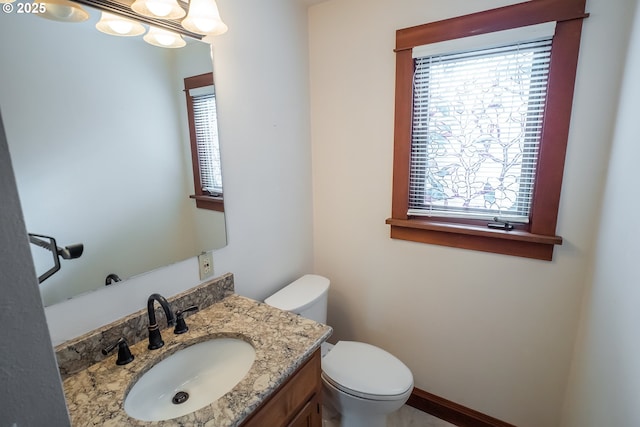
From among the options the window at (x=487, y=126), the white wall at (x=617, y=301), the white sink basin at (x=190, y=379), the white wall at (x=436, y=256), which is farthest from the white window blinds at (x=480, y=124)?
the white sink basin at (x=190, y=379)

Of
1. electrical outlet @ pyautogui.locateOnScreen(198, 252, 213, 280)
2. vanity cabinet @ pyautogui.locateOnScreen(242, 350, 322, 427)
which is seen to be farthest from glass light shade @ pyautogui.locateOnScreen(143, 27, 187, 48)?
vanity cabinet @ pyautogui.locateOnScreen(242, 350, 322, 427)

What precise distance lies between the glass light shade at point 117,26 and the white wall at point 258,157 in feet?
1.01

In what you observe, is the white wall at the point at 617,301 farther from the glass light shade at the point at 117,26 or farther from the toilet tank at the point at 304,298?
the glass light shade at the point at 117,26

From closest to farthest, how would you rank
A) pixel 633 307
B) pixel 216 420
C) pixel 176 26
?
1. pixel 216 420
2. pixel 633 307
3. pixel 176 26

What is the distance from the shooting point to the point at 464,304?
160 centimetres

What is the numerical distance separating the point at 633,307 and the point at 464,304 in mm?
789

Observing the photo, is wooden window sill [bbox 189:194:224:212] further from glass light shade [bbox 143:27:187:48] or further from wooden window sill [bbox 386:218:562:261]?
wooden window sill [bbox 386:218:562:261]

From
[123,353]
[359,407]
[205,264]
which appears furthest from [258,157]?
[359,407]

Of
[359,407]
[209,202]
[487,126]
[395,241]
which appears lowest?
[359,407]

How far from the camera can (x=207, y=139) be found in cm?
127

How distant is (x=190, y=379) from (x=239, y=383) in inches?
11.6

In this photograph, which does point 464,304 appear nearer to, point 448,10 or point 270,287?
point 270,287

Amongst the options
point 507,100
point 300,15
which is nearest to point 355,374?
point 507,100

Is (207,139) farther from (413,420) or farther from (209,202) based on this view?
(413,420)
